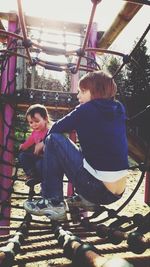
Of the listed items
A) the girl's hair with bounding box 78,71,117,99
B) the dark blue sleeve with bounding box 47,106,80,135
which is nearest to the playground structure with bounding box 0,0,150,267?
the girl's hair with bounding box 78,71,117,99

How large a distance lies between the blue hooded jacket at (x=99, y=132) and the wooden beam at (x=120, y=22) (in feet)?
4.31

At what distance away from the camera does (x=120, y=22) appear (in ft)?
10.4

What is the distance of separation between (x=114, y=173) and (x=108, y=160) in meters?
0.07

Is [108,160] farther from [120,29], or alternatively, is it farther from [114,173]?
[120,29]

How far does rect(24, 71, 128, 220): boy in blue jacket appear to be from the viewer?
1651 millimetres

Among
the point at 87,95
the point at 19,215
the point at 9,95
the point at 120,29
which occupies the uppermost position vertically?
the point at 120,29

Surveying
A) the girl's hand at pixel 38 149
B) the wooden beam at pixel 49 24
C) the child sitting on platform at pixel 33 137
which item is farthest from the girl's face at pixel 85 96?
the wooden beam at pixel 49 24

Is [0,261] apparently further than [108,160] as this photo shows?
No

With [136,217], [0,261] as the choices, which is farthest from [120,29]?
[0,261]

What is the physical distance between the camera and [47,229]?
206 centimetres

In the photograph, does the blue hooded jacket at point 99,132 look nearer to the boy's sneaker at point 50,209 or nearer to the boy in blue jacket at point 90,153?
the boy in blue jacket at point 90,153

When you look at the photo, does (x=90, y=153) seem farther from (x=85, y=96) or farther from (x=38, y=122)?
(x=38, y=122)

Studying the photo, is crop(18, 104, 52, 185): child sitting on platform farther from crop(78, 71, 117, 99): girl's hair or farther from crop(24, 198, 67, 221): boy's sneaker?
crop(78, 71, 117, 99): girl's hair

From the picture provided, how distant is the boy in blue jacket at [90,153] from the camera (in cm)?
165
